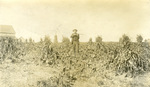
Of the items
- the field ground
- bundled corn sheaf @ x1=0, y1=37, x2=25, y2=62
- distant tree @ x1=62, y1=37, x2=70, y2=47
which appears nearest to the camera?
the field ground

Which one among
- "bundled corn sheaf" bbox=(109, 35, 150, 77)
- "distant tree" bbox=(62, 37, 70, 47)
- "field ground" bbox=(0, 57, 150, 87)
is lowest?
"field ground" bbox=(0, 57, 150, 87)

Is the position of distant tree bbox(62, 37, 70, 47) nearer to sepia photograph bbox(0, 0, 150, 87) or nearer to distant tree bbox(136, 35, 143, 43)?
sepia photograph bbox(0, 0, 150, 87)

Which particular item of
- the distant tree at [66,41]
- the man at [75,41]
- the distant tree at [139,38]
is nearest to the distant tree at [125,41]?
the distant tree at [139,38]

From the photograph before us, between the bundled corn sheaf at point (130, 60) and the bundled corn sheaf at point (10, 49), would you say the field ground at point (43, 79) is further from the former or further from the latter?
the bundled corn sheaf at point (10, 49)

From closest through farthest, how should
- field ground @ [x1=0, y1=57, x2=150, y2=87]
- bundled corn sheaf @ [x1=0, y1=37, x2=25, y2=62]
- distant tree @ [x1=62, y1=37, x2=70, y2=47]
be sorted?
field ground @ [x1=0, y1=57, x2=150, y2=87]
distant tree @ [x1=62, y1=37, x2=70, y2=47]
bundled corn sheaf @ [x1=0, y1=37, x2=25, y2=62]

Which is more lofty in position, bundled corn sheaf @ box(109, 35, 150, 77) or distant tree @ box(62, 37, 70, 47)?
distant tree @ box(62, 37, 70, 47)

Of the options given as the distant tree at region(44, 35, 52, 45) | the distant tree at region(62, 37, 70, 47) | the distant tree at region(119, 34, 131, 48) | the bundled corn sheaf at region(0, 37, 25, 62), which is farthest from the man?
the bundled corn sheaf at region(0, 37, 25, 62)

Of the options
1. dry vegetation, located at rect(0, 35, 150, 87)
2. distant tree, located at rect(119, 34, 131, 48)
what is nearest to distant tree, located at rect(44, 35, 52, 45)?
dry vegetation, located at rect(0, 35, 150, 87)

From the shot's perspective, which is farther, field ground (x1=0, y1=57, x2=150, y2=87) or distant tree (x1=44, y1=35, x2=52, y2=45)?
distant tree (x1=44, y1=35, x2=52, y2=45)
